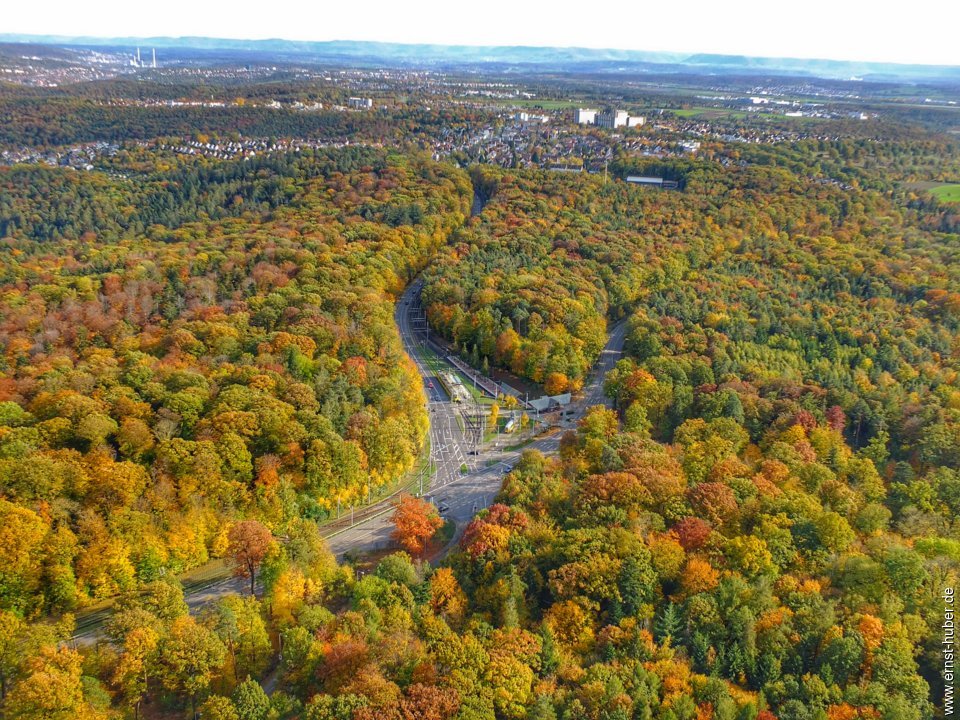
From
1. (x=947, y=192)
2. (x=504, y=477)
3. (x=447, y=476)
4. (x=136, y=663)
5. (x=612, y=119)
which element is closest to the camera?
(x=136, y=663)

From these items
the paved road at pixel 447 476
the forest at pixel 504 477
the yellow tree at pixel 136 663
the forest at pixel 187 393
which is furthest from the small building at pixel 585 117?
the yellow tree at pixel 136 663

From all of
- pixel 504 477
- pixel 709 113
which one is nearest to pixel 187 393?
pixel 504 477

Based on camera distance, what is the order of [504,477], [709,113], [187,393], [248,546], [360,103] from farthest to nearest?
1. [709,113]
2. [360,103]
3. [504,477]
4. [187,393]
5. [248,546]

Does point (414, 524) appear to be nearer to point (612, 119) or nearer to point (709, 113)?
point (612, 119)

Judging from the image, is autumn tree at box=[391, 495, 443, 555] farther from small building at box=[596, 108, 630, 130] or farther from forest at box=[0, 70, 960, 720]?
small building at box=[596, 108, 630, 130]

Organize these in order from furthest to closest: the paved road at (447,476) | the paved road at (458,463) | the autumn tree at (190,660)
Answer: the paved road at (458,463) → the paved road at (447,476) → the autumn tree at (190,660)

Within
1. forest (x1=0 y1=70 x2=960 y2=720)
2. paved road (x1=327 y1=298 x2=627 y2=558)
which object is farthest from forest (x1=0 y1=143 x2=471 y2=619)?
paved road (x1=327 y1=298 x2=627 y2=558)

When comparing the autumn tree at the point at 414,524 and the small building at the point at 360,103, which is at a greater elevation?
the small building at the point at 360,103

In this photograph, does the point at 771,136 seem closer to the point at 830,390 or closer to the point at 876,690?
the point at 830,390

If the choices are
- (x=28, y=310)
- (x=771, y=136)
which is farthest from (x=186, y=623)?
(x=771, y=136)

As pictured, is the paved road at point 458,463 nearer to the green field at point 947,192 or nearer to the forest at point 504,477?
the forest at point 504,477
